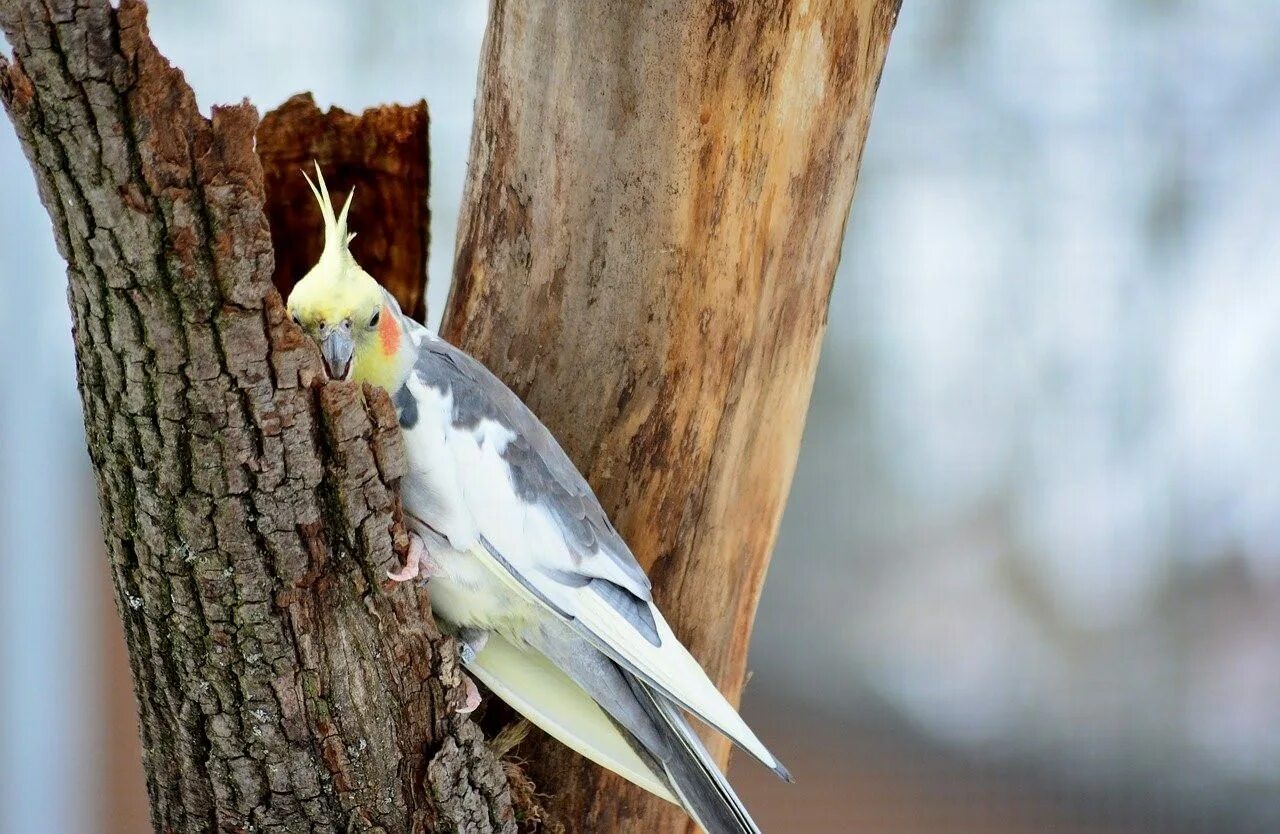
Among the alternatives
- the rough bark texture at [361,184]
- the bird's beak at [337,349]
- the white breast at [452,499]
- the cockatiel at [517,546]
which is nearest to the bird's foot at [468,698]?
the cockatiel at [517,546]

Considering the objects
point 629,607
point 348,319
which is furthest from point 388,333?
point 629,607

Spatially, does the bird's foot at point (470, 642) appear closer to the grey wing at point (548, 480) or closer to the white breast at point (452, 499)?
the white breast at point (452, 499)

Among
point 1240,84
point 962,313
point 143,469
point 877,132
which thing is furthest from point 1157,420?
point 143,469

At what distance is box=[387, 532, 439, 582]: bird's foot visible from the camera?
127 cm

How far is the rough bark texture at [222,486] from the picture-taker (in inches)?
39.0

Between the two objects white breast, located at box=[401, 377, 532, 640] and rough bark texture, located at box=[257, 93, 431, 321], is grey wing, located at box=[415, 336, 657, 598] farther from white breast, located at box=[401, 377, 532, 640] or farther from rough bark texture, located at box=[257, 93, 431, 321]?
rough bark texture, located at box=[257, 93, 431, 321]

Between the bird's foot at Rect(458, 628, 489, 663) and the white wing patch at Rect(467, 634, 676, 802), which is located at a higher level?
the bird's foot at Rect(458, 628, 489, 663)

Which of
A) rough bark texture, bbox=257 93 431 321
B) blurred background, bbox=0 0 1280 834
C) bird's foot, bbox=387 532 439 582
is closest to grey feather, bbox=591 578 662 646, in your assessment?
bird's foot, bbox=387 532 439 582

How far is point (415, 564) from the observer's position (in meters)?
1.29

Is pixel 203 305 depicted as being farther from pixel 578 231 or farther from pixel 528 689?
pixel 528 689

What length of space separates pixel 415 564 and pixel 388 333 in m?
0.34

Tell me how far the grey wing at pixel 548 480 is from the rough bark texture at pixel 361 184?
2.10 feet

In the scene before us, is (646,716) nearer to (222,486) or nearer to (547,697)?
(547,697)

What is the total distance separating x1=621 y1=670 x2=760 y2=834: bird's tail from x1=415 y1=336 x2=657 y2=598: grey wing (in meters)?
0.11
